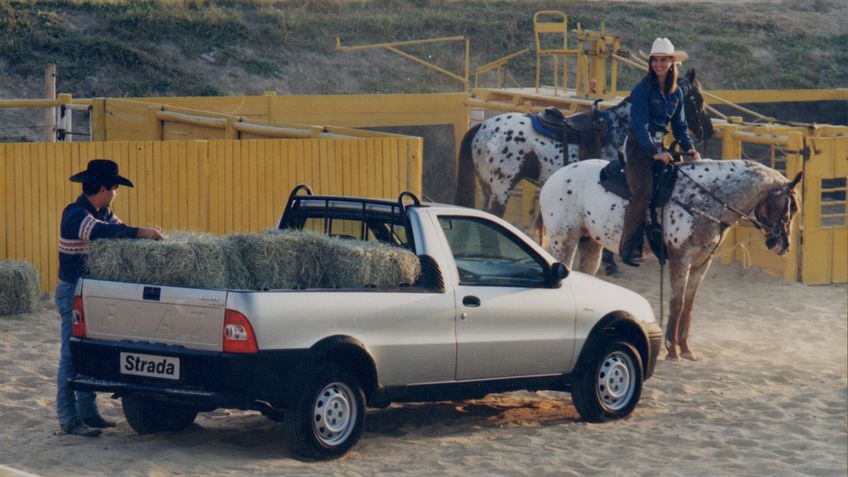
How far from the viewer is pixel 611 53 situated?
→ 65.0 feet

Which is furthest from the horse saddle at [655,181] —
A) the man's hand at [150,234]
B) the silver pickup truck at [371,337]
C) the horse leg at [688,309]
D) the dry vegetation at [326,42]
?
the dry vegetation at [326,42]

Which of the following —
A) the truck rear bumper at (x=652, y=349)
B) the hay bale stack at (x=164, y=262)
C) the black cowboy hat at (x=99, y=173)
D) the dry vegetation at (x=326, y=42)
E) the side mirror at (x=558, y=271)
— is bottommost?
the truck rear bumper at (x=652, y=349)

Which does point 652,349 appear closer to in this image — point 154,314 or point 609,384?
point 609,384

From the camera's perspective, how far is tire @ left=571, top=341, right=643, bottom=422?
988cm

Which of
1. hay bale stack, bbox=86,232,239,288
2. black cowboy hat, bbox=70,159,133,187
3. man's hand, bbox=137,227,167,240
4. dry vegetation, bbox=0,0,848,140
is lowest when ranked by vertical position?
hay bale stack, bbox=86,232,239,288

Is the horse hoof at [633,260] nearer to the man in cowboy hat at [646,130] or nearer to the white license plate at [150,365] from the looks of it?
the man in cowboy hat at [646,130]

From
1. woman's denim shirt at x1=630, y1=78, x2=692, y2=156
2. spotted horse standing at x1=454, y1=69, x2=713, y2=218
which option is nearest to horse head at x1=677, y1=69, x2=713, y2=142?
spotted horse standing at x1=454, y1=69, x2=713, y2=218

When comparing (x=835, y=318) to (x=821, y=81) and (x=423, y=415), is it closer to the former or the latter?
(x=423, y=415)

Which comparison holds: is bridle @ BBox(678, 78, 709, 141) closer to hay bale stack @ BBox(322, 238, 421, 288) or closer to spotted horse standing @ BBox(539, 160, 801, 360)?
spotted horse standing @ BBox(539, 160, 801, 360)

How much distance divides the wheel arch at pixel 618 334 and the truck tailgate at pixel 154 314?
9.64 feet

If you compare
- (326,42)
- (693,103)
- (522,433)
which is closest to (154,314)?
(522,433)

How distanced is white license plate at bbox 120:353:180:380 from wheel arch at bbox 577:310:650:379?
9.95 feet

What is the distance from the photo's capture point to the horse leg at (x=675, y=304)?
42.3 ft

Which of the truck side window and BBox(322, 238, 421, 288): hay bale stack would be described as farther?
the truck side window
